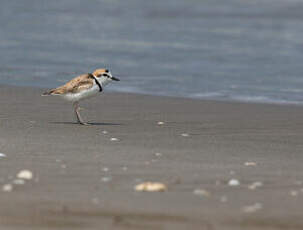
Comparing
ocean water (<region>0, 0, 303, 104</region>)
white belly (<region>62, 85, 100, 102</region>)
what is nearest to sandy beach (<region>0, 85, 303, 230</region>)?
white belly (<region>62, 85, 100, 102</region>)

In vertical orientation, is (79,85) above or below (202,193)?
above

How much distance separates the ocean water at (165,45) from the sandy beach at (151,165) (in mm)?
1853

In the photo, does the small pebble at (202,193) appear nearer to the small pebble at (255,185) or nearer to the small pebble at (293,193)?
the small pebble at (255,185)

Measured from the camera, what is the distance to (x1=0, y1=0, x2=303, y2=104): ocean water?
12078mm

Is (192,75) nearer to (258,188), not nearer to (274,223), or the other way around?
(258,188)

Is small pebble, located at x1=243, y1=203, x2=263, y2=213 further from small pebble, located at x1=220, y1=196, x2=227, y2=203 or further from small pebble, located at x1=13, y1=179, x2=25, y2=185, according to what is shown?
small pebble, located at x1=13, y1=179, x2=25, y2=185

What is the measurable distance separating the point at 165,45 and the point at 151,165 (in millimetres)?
9738

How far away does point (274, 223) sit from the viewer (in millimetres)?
4648

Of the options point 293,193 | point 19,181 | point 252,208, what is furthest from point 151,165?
point 252,208

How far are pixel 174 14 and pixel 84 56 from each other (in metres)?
7.09

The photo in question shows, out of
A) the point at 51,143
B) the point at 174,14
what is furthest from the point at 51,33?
the point at 51,143

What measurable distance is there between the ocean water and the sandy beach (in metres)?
1.85

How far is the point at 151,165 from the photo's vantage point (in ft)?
20.5

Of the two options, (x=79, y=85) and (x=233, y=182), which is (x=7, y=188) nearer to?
(x=233, y=182)
